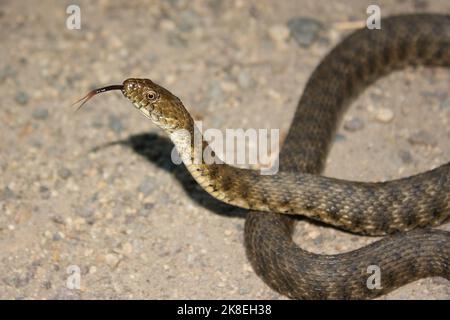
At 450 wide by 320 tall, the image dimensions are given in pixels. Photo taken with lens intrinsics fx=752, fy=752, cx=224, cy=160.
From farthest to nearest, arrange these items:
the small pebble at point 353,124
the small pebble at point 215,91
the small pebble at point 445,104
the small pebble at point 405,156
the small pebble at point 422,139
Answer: the small pebble at point 215,91, the small pebble at point 445,104, the small pebble at point 353,124, the small pebble at point 422,139, the small pebble at point 405,156

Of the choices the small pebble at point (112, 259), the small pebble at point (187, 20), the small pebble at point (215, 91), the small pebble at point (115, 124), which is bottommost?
the small pebble at point (112, 259)

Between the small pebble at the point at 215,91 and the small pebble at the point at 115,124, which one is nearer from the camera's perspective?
the small pebble at the point at 115,124

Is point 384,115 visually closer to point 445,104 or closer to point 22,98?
point 445,104

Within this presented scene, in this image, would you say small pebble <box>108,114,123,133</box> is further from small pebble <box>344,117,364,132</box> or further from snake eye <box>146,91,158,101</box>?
small pebble <box>344,117,364,132</box>

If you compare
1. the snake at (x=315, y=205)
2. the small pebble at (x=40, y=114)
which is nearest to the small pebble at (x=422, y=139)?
the snake at (x=315, y=205)

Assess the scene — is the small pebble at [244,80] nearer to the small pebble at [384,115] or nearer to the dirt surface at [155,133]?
the dirt surface at [155,133]

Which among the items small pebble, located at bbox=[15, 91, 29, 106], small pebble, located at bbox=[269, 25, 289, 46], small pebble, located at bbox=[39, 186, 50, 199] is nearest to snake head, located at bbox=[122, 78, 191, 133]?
small pebble, located at bbox=[39, 186, 50, 199]
